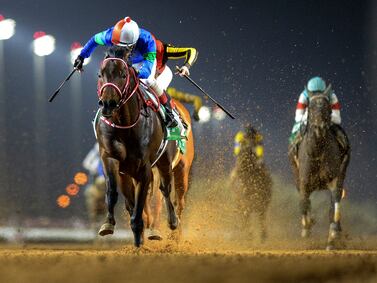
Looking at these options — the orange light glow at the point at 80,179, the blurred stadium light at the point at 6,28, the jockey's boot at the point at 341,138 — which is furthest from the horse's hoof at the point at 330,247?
the orange light glow at the point at 80,179

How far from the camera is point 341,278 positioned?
8109mm

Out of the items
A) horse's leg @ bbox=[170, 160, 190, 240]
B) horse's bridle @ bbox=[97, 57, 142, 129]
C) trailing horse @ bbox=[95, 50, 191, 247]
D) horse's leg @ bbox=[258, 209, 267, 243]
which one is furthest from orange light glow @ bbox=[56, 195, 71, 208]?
horse's bridle @ bbox=[97, 57, 142, 129]

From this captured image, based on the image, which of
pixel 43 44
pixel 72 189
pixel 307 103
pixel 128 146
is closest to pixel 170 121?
pixel 128 146

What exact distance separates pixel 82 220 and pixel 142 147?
47.4ft

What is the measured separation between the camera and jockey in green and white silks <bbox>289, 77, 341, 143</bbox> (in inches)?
590

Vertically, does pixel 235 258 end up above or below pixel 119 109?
below

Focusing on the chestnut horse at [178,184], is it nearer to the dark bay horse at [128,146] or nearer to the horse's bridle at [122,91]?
the dark bay horse at [128,146]

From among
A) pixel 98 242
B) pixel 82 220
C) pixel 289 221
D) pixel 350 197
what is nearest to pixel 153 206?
pixel 98 242

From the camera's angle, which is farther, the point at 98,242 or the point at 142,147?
the point at 98,242

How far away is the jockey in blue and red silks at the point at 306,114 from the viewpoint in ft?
49.2

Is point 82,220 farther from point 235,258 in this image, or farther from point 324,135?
point 235,258

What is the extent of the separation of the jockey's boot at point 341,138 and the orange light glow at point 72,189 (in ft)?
50.7

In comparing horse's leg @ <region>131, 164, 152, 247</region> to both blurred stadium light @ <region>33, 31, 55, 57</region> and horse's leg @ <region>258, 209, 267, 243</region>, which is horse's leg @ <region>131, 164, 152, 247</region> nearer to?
horse's leg @ <region>258, 209, 267, 243</region>

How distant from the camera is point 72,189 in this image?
31.0 meters
